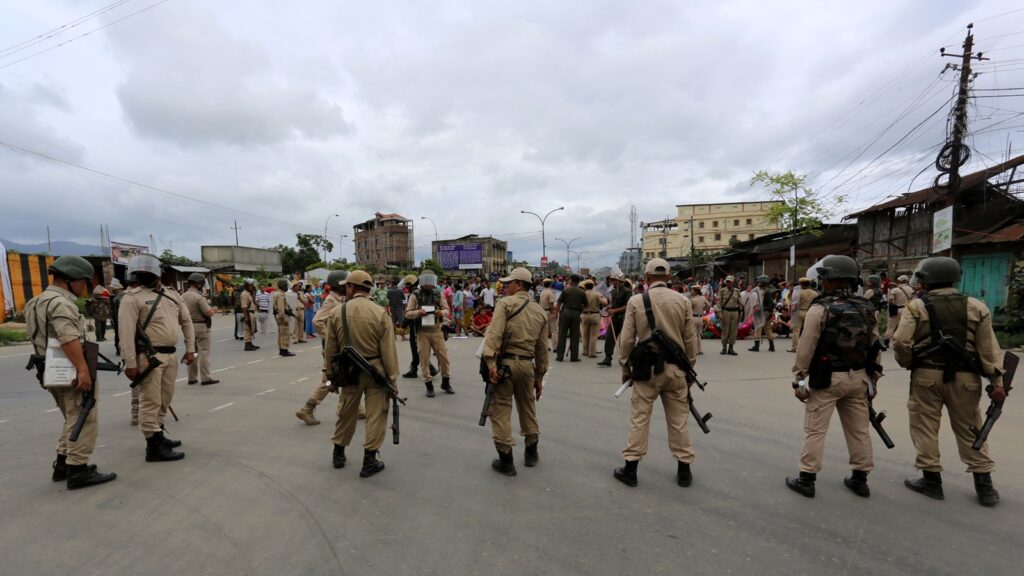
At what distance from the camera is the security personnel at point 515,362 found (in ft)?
13.1

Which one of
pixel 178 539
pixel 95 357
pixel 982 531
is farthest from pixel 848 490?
pixel 95 357

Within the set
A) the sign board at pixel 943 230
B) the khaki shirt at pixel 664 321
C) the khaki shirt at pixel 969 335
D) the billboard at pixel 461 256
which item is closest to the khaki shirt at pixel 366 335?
the khaki shirt at pixel 664 321

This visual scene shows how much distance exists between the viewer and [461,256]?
54094mm

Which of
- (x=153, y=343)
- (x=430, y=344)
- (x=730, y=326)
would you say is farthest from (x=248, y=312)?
(x=730, y=326)

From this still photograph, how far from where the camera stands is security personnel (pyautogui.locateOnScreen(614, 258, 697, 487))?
375 cm

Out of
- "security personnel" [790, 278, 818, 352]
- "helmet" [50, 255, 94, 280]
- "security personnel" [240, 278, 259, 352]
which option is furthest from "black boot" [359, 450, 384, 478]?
"security personnel" [240, 278, 259, 352]

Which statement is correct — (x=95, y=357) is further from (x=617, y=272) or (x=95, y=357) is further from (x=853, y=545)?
(x=617, y=272)

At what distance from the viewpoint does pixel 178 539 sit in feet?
9.75

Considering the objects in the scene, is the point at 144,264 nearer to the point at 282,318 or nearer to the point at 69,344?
the point at 69,344

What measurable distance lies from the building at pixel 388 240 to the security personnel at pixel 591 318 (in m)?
91.7

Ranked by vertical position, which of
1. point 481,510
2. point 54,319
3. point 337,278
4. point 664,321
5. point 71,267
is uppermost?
point 71,267

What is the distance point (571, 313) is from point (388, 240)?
9842 cm

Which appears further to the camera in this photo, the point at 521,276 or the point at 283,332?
the point at 283,332

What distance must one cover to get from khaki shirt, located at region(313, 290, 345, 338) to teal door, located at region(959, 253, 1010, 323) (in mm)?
17703
